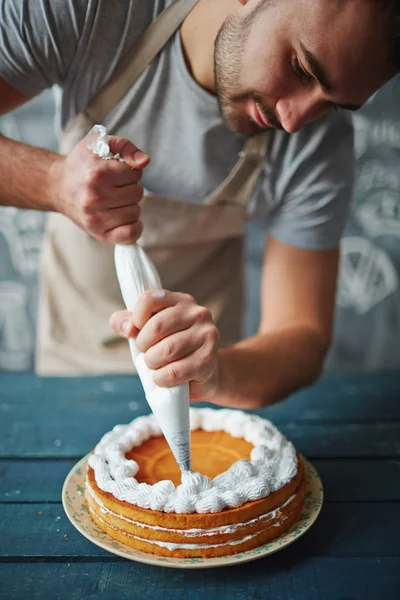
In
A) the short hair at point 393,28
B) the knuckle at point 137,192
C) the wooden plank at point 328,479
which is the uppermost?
the short hair at point 393,28

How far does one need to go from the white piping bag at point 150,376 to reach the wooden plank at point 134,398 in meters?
0.47

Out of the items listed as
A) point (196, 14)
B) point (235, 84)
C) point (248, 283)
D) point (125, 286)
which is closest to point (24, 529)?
point (125, 286)

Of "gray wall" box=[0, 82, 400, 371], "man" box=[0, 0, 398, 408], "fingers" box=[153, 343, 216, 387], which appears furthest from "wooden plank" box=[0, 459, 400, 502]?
"gray wall" box=[0, 82, 400, 371]

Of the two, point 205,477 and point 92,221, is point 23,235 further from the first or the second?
point 205,477

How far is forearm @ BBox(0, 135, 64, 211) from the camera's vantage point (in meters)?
1.23

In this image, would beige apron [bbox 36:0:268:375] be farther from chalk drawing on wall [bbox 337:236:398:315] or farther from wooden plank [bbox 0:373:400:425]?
chalk drawing on wall [bbox 337:236:398:315]

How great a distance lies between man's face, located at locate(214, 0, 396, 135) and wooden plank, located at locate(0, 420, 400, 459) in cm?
70

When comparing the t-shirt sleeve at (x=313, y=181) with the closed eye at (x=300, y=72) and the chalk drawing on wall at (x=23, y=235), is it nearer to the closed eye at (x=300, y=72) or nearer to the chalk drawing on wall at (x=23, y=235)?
the closed eye at (x=300, y=72)

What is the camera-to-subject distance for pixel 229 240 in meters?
1.88

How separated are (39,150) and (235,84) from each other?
1.37 feet

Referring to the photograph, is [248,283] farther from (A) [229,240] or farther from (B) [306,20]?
(B) [306,20]

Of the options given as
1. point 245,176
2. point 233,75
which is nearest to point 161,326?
point 233,75

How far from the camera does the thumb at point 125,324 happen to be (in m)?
1.12

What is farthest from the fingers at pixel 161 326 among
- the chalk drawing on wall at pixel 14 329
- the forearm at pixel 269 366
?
the chalk drawing on wall at pixel 14 329
